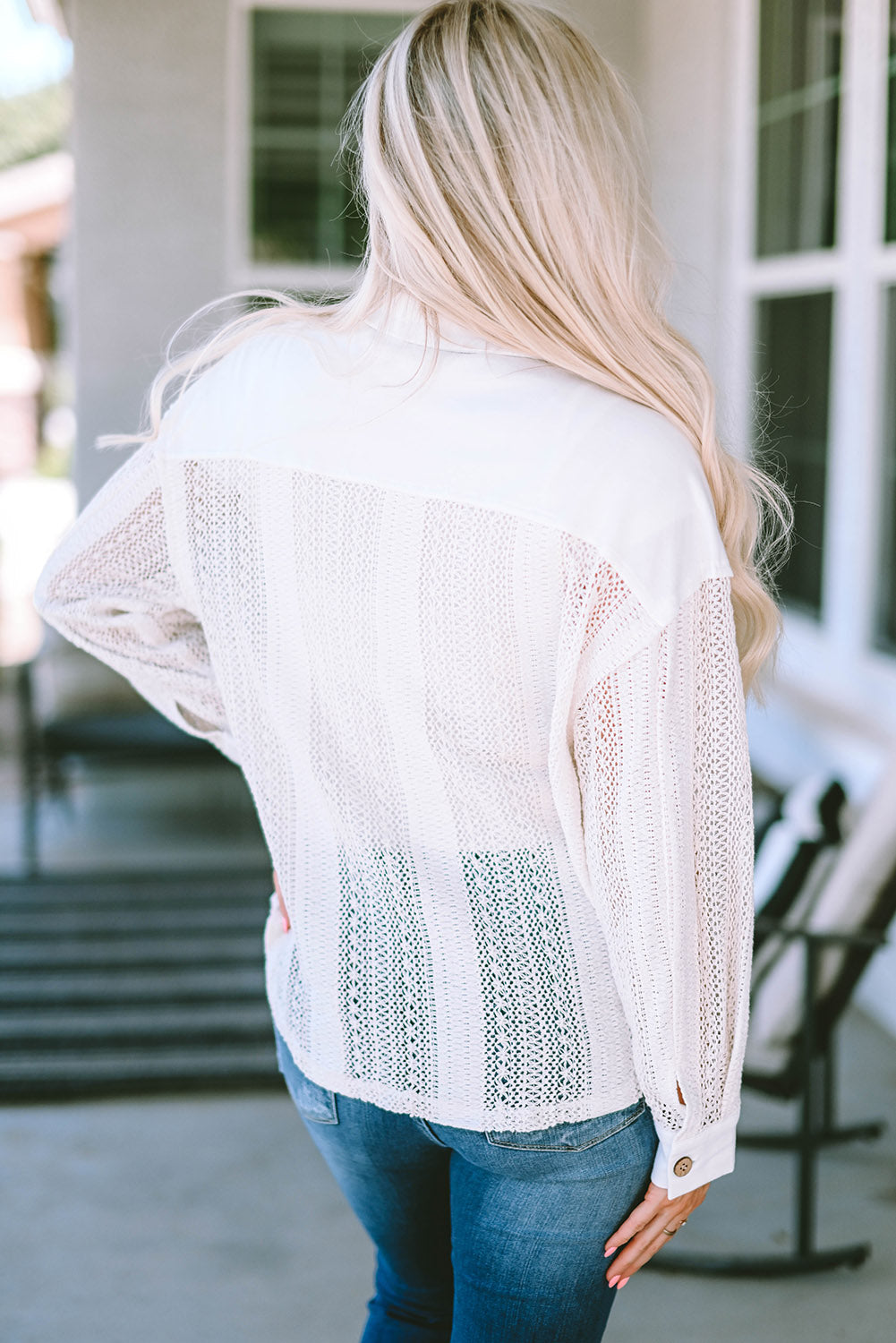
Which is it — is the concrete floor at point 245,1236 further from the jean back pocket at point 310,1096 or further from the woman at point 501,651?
the woman at point 501,651

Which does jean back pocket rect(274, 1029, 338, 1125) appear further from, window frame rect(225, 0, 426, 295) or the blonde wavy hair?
window frame rect(225, 0, 426, 295)

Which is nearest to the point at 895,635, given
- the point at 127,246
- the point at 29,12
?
the point at 127,246

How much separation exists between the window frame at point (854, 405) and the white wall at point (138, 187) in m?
2.49

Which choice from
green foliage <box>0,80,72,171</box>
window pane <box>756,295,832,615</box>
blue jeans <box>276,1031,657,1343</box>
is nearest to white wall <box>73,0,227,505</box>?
window pane <box>756,295,832,615</box>

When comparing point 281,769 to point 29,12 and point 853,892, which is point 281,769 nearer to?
point 853,892

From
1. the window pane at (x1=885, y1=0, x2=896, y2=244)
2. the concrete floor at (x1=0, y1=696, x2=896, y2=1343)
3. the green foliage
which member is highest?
the green foliage

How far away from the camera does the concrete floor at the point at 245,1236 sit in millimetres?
2168

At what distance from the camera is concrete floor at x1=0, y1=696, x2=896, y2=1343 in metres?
2.17

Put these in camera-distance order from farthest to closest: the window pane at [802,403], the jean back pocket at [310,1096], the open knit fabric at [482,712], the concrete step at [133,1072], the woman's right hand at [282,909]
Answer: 1. the window pane at [802,403]
2. the concrete step at [133,1072]
3. the woman's right hand at [282,909]
4. the jean back pocket at [310,1096]
5. the open knit fabric at [482,712]

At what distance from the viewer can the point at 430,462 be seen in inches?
37.6

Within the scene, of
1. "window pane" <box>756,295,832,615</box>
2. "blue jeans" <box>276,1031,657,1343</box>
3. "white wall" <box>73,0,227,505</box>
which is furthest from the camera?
"white wall" <box>73,0,227,505</box>

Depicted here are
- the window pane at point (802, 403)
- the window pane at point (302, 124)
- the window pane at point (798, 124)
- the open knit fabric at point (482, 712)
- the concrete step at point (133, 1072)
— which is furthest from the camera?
the window pane at point (302, 124)

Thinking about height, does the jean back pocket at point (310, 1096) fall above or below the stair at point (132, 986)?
above

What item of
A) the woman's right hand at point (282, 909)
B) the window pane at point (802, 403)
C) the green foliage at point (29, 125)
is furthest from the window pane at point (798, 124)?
the green foliage at point (29, 125)
